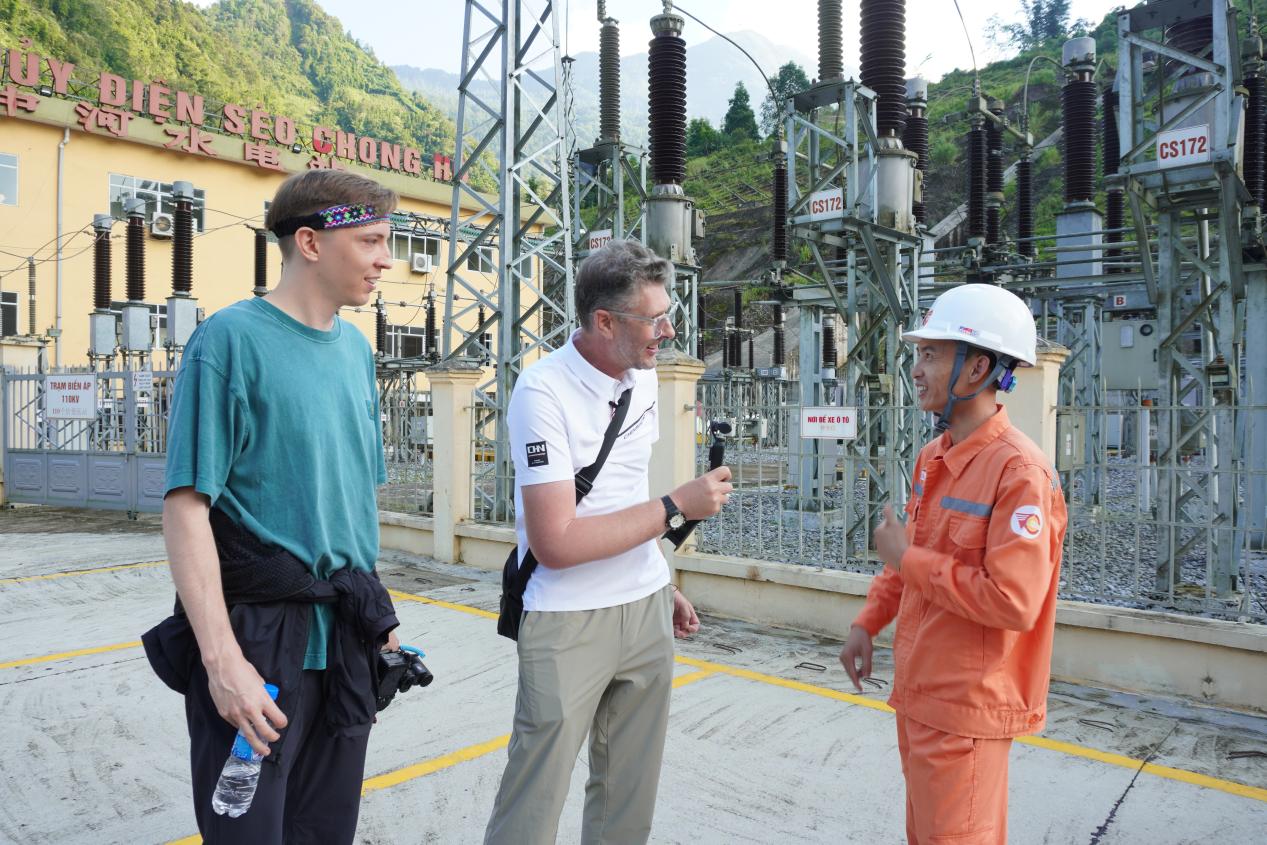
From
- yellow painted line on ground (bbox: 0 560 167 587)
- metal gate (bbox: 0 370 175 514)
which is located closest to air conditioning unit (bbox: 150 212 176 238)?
metal gate (bbox: 0 370 175 514)

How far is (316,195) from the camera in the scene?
6.91ft

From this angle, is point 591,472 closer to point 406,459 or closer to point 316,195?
point 316,195

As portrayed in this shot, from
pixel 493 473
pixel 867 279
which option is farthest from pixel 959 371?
pixel 493 473

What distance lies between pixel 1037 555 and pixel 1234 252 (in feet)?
23.4

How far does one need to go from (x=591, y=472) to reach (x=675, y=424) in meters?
5.50

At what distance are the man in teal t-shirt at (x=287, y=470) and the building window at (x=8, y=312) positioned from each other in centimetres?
2919

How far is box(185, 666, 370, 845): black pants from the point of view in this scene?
1.92m

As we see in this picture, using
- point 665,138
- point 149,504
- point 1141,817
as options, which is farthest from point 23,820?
point 149,504

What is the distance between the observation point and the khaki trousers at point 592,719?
2.31 m

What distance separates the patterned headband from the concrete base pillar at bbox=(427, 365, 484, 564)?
8.11 metres

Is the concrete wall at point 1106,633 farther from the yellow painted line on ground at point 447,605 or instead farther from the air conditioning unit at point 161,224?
the air conditioning unit at point 161,224

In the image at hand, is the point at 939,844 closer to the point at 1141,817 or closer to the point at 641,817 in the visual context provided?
the point at 641,817

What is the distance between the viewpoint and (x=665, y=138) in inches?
449

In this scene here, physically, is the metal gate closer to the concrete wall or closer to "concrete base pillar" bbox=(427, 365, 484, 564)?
"concrete base pillar" bbox=(427, 365, 484, 564)
